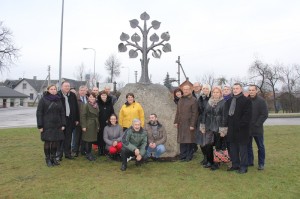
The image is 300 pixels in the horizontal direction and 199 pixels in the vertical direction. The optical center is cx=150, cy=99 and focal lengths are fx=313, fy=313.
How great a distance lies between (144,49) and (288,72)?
48.8 metres

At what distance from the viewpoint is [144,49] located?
9.62 meters

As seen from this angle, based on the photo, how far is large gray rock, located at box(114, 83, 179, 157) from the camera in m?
7.94

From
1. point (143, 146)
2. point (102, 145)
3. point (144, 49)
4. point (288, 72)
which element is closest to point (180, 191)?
point (143, 146)

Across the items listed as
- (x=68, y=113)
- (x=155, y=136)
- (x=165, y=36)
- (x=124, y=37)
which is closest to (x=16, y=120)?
(x=124, y=37)

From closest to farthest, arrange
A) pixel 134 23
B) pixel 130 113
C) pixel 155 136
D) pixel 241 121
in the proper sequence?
1. pixel 241 121
2. pixel 155 136
3. pixel 130 113
4. pixel 134 23

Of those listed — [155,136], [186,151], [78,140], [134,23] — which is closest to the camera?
[155,136]

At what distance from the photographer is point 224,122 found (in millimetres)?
6480

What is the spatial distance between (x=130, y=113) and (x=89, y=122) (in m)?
1.05

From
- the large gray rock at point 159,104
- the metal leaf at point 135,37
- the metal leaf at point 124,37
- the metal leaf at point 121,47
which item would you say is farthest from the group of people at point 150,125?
the metal leaf at point 135,37

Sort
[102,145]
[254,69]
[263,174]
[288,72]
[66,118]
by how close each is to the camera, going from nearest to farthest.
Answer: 1. [263,174]
2. [66,118]
3. [102,145]
4. [254,69]
5. [288,72]

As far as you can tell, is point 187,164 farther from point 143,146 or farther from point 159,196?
point 159,196

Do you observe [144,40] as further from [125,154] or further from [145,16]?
[125,154]

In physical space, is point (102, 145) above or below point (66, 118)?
below

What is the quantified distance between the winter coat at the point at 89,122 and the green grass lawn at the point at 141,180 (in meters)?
0.58
